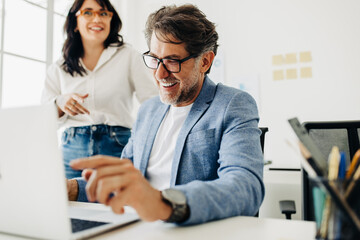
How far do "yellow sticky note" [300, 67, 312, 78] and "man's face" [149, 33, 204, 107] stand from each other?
2.20 meters

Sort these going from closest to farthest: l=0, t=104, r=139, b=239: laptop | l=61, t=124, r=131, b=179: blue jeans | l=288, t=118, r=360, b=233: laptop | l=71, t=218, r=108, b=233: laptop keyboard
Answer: l=288, t=118, r=360, b=233: laptop
l=0, t=104, r=139, b=239: laptop
l=71, t=218, r=108, b=233: laptop keyboard
l=61, t=124, r=131, b=179: blue jeans

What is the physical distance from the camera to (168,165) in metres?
1.21

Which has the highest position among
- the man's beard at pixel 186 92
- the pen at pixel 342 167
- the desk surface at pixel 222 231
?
the man's beard at pixel 186 92

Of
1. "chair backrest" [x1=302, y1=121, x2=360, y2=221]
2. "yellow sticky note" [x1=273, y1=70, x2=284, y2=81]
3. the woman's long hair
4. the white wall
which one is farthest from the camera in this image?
"yellow sticky note" [x1=273, y1=70, x2=284, y2=81]

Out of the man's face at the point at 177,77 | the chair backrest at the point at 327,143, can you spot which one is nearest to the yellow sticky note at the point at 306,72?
the chair backrest at the point at 327,143

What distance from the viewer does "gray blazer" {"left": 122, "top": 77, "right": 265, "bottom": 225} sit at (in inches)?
28.3

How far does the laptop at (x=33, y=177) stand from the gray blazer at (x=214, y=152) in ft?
0.80

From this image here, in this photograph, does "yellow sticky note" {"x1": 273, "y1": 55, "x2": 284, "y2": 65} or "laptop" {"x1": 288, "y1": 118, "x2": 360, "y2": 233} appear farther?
"yellow sticky note" {"x1": 273, "y1": 55, "x2": 284, "y2": 65}

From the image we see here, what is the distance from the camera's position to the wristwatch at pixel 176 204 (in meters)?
0.65

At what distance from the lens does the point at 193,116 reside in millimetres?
1161

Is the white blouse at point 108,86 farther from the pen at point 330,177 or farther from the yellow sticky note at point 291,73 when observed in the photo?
the yellow sticky note at point 291,73

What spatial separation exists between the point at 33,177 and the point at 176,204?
0.88ft

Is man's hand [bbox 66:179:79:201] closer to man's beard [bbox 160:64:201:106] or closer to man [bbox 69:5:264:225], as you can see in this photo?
man [bbox 69:5:264:225]

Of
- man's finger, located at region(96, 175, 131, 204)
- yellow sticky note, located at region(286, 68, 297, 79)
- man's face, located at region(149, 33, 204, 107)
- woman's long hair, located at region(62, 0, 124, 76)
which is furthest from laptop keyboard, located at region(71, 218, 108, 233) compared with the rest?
yellow sticky note, located at region(286, 68, 297, 79)
